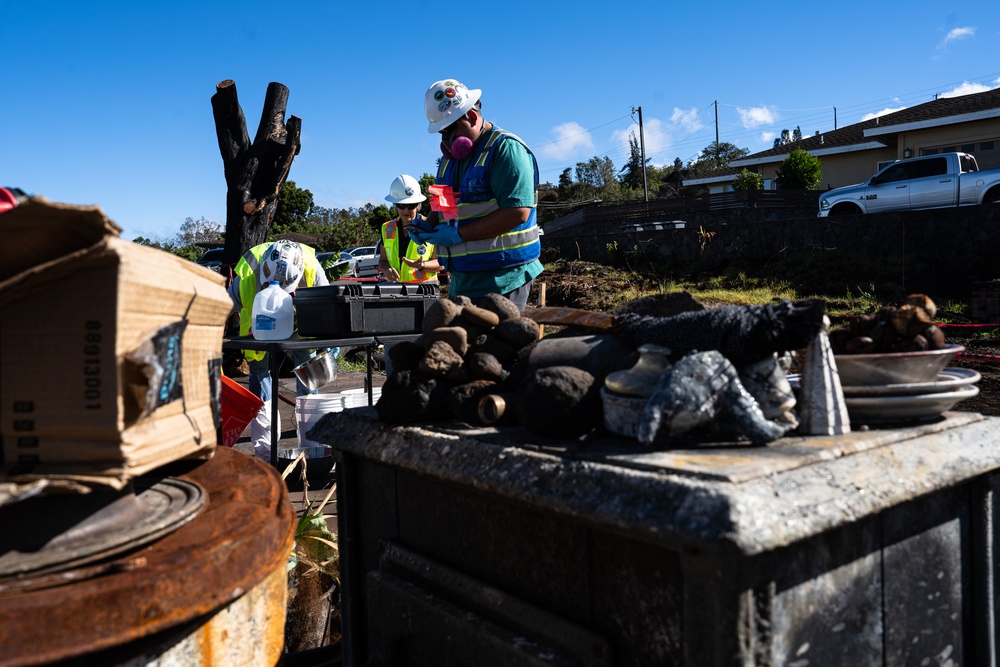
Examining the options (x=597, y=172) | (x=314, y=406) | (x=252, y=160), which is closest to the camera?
(x=314, y=406)

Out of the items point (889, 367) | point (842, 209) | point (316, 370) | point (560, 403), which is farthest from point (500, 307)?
point (842, 209)

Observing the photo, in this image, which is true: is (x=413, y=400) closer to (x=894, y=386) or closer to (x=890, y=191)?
(x=894, y=386)

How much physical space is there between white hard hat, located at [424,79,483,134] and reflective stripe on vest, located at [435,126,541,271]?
172 millimetres

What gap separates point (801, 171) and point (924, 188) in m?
11.6

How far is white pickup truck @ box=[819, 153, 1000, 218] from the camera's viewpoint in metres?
16.1

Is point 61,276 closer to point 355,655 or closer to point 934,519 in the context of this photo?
point 355,655

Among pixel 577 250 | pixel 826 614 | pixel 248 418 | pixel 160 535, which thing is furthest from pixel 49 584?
pixel 577 250

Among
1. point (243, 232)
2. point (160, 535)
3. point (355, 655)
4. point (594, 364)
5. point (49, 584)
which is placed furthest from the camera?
point (243, 232)

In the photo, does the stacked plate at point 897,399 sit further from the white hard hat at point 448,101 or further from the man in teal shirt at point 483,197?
the white hard hat at point 448,101

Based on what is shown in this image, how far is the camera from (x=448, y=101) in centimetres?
346

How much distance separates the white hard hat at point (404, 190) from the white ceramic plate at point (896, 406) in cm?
533

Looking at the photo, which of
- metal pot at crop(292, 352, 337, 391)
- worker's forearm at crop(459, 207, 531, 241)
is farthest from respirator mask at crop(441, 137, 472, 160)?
metal pot at crop(292, 352, 337, 391)

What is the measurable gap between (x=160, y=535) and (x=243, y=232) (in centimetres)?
816

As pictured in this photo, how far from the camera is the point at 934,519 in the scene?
5.38 feet
